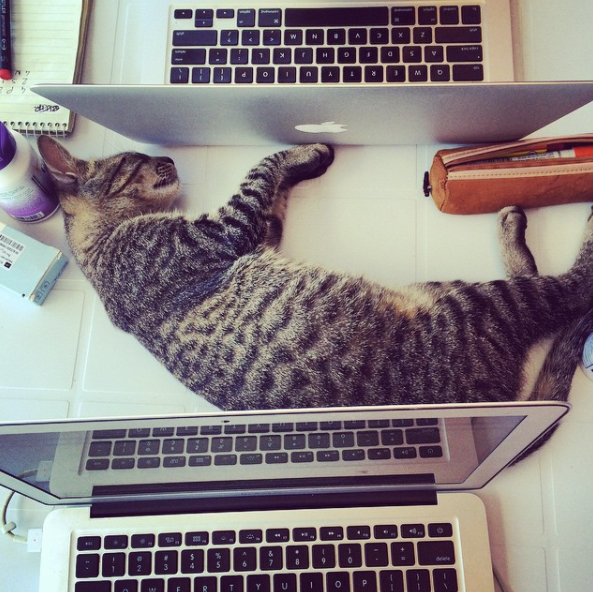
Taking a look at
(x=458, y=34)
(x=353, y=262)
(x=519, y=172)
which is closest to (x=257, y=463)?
(x=353, y=262)

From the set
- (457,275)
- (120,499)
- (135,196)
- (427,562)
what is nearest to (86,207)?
(135,196)

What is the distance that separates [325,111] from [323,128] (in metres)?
0.09

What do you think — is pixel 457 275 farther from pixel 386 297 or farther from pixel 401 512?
pixel 401 512

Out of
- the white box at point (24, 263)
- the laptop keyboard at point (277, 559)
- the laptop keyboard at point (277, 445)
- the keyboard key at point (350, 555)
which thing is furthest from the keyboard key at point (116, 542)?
the white box at point (24, 263)

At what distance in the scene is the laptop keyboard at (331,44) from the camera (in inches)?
33.3

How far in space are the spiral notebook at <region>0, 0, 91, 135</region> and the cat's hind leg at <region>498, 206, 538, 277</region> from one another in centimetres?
79

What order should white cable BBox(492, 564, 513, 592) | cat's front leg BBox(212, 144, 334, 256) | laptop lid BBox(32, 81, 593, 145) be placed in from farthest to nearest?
1. cat's front leg BBox(212, 144, 334, 256)
2. white cable BBox(492, 564, 513, 592)
3. laptop lid BBox(32, 81, 593, 145)

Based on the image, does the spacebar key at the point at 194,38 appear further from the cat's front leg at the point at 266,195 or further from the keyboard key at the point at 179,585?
the keyboard key at the point at 179,585

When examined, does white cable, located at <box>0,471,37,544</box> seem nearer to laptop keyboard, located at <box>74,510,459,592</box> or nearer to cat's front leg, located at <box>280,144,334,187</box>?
laptop keyboard, located at <box>74,510,459,592</box>

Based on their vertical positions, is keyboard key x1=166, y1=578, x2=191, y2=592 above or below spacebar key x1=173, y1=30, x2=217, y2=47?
below

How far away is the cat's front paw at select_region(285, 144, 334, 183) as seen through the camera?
928 millimetres

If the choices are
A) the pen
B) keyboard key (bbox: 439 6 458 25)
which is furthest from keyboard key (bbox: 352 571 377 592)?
the pen

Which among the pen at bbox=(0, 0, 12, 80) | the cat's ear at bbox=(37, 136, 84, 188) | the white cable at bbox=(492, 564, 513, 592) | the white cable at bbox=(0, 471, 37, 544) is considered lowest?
the white cable at bbox=(492, 564, 513, 592)

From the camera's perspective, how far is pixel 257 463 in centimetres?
77
